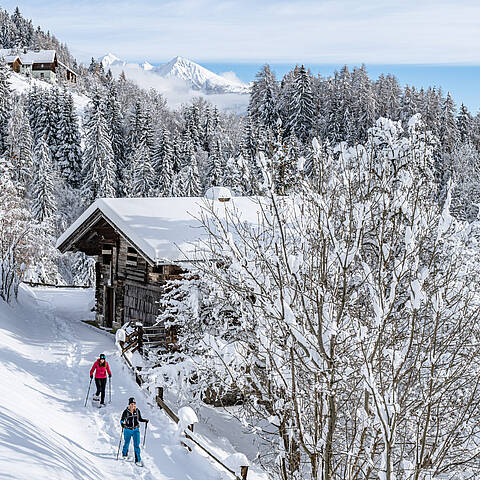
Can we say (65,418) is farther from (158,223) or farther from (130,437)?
(158,223)

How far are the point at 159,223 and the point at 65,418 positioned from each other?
840 centimetres

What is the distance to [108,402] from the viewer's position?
48.1 feet

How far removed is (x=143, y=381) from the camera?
16.2 metres

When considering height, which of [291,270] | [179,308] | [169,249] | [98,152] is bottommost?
[179,308]

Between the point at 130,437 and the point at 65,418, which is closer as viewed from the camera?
the point at 130,437

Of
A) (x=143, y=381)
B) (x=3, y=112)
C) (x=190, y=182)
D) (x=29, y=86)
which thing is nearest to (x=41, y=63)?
(x=29, y=86)

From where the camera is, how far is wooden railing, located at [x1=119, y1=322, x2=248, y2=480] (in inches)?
455

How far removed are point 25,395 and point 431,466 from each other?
36.4 feet

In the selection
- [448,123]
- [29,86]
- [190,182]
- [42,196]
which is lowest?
[42,196]

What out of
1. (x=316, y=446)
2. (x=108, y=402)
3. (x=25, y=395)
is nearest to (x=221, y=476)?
(x=108, y=402)

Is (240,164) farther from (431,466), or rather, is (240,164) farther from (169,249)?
(169,249)

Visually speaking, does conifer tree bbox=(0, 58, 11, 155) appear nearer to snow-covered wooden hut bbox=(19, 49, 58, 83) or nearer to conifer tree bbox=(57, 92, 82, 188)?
conifer tree bbox=(57, 92, 82, 188)

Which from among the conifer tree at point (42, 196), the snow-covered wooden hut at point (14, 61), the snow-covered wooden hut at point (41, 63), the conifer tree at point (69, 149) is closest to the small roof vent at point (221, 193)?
the conifer tree at point (42, 196)

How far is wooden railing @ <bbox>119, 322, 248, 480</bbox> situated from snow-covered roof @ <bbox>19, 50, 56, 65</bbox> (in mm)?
135317
